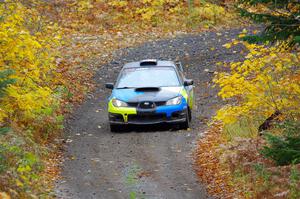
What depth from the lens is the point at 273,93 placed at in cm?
1280

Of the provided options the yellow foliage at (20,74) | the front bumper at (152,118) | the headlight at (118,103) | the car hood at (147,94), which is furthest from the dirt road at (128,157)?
the yellow foliage at (20,74)

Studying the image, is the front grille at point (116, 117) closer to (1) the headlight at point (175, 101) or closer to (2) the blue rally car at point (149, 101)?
(2) the blue rally car at point (149, 101)

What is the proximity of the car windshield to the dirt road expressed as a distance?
1.15 m

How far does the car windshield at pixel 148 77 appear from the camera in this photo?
17.2 meters

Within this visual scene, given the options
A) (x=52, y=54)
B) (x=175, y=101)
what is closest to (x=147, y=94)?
(x=175, y=101)

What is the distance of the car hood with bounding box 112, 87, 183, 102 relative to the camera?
16.5 metres

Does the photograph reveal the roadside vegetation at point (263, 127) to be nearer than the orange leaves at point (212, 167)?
Yes

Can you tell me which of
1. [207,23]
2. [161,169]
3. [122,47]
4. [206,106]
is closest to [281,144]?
[161,169]

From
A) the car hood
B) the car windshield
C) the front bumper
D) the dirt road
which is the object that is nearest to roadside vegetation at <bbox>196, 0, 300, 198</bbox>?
the dirt road

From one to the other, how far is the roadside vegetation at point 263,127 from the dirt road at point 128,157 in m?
0.52

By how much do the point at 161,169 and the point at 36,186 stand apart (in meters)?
2.83

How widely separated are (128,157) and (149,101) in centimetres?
239

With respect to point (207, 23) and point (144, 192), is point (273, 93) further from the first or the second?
point (207, 23)

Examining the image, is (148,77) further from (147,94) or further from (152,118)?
(152,118)
